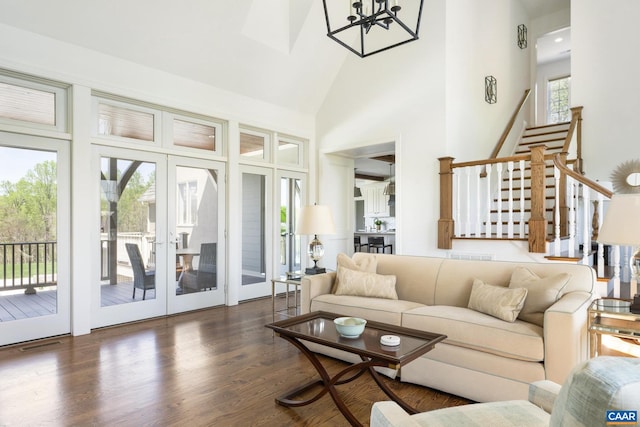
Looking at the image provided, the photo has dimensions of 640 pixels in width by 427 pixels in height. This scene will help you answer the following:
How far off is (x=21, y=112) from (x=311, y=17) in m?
3.79

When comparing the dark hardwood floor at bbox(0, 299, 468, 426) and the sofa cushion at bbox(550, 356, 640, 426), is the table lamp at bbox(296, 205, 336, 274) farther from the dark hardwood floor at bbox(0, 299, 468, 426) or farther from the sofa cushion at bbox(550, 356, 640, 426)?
the sofa cushion at bbox(550, 356, 640, 426)

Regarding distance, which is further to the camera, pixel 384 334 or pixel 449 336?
pixel 449 336

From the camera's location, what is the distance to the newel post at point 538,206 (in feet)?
13.6

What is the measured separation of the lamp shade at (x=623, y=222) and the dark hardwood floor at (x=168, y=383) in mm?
1472

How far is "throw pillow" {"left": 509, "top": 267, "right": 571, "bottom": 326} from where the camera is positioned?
2600mm

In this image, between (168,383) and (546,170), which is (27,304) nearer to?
(168,383)

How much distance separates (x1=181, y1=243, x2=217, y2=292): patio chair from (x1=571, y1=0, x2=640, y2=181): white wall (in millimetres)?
6149

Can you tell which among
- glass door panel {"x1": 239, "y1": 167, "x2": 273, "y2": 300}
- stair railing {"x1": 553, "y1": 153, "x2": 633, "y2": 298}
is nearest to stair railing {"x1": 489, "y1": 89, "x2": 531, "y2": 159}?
stair railing {"x1": 553, "y1": 153, "x2": 633, "y2": 298}

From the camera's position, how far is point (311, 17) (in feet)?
18.0

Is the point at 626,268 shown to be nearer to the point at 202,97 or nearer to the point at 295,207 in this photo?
the point at 295,207

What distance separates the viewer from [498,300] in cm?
272

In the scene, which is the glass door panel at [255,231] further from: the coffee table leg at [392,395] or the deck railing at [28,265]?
the coffee table leg at [392,395]

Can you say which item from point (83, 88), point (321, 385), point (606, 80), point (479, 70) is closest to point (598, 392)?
point (321, 385)

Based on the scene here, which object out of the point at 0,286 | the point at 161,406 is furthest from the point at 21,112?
the point at 161,406
